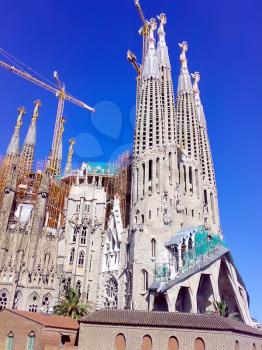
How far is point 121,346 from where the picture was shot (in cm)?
3122

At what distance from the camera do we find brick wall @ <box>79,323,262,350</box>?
29828mm

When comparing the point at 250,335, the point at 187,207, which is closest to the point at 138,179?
the point at 187,207

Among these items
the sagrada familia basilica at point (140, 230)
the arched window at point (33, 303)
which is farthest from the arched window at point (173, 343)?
the arched window at point (33, 303)

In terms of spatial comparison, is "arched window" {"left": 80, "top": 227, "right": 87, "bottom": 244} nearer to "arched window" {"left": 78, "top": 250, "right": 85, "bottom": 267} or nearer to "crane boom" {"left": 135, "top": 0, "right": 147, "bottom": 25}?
"arched window" {"left": 78, "top": 250, "right": 85, "bottom": 267}

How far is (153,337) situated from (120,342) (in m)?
2.89

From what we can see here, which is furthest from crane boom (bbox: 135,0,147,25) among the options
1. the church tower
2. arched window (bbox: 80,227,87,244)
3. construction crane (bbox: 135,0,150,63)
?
arched window (bbox: 80,227,87,244)

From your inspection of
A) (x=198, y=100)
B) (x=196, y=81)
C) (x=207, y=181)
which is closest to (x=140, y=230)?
(x=207, y=181)

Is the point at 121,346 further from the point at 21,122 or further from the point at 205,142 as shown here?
the point at 21,122

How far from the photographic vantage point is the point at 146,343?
30984 mm

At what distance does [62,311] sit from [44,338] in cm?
942

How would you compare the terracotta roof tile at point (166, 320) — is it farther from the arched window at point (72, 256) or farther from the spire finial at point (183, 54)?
the spire finial at point (183, 54)

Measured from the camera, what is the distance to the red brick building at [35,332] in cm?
3127

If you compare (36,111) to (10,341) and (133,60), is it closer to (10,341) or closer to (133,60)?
(133,60)

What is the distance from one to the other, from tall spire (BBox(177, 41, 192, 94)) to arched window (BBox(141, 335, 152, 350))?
183 ft
